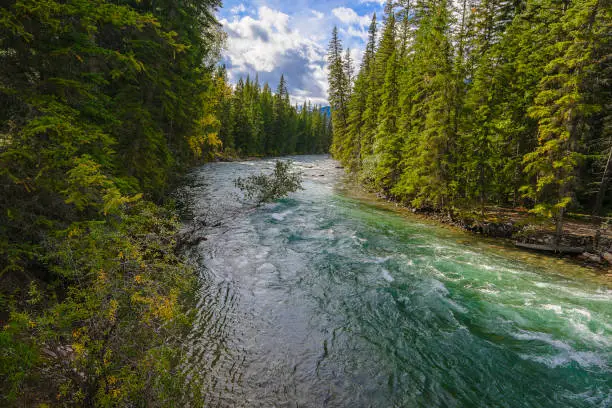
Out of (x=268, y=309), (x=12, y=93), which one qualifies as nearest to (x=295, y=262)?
(x=268, y=309)

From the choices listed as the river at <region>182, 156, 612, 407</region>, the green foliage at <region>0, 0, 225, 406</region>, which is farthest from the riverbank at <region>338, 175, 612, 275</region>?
the green foliage at <region>0, 0, 225, 406</region>

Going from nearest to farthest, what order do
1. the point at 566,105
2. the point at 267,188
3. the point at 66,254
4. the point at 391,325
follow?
1. the point at 66,254
2. the point at 391,325
3. the point at 566,105
4. the point at 267,188

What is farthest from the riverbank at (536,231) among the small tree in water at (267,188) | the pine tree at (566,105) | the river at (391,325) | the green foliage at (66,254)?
the green foliage at (66,254)

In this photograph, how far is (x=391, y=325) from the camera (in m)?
8.43

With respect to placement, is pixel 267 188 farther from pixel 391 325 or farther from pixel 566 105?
pixel 566 105

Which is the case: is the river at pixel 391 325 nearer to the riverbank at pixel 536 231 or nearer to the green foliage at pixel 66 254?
the riverbank at pixel 536 231

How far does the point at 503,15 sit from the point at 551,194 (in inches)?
671

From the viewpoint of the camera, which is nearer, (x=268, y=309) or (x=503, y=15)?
(x=268, y=309)

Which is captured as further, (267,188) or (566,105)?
(267,188)

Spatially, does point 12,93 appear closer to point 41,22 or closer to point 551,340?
point 41,22

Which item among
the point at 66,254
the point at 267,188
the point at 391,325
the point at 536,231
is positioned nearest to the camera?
the point at 66,254

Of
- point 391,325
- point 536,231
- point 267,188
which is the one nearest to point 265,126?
point 267,188

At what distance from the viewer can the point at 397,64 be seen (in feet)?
92.7

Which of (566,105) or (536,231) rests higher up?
(566,105)
